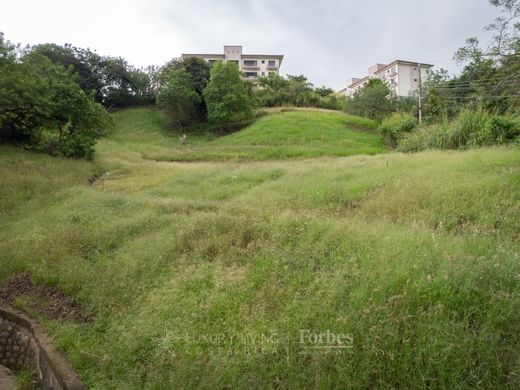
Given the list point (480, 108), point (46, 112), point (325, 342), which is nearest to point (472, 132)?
point (480, 108)

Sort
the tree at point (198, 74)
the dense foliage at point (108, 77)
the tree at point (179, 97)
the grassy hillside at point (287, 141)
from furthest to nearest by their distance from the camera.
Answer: the dense foliage at point (108, 77) → the tree at point (198, 74) → the tree at point (179, 97) → the grassy hillside at point (287, 141)

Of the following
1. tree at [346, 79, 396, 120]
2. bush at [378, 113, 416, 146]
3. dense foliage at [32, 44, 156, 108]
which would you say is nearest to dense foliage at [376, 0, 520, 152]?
bush at [378, 113, 416, 146]

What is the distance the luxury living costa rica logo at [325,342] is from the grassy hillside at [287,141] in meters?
14.9

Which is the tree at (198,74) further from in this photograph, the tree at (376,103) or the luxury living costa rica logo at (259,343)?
the luxury living costa rica logo at (259,343)

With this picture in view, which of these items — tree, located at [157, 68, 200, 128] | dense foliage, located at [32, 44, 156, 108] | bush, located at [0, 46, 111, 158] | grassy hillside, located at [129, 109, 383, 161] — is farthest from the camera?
dense foliage, located at [32, 44, 156, 108]

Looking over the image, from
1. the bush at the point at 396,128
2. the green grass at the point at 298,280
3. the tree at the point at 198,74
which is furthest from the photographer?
the tree at the point at 198,74

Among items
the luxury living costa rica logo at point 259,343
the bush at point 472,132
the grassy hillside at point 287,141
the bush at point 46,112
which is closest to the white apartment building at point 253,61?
the grassy hillside at point 287,141

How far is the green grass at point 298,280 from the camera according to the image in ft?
8.37

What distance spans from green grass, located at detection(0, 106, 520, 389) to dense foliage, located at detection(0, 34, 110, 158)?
8383 millimetres

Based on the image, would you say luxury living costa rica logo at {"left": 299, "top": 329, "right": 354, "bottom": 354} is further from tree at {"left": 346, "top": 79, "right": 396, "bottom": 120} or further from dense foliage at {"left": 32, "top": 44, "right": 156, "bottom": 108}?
dense foliage at {"left": 32, "top": 44, "right": 156, "bottom": 108}

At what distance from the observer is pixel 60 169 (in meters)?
12.9

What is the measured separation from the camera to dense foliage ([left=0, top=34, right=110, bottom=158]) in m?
12.8

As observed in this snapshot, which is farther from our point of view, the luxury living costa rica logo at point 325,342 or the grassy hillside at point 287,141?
the grassy hillside at point 287,141

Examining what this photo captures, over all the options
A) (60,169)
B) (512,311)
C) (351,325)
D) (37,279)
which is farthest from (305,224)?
(60,169)
